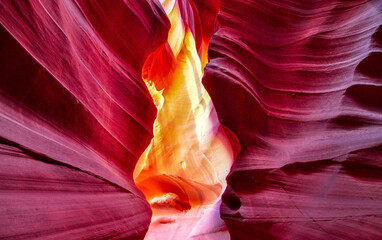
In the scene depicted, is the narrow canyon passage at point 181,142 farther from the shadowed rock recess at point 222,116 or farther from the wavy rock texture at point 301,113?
the wavy rock texture at point 301,113

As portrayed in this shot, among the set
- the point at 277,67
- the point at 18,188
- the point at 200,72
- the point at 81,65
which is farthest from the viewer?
the point at 200,72

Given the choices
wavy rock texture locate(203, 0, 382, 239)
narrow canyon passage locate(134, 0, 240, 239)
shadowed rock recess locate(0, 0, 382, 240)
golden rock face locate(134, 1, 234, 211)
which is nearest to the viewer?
shadowed rock recess locate(0, 0, 382, 240)

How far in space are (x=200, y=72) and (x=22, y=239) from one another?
6711 millimetres

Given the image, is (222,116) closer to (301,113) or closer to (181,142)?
(301,113)

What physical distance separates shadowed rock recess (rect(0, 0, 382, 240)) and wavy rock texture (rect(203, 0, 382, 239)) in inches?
0.5

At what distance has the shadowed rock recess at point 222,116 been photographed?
1.84 m

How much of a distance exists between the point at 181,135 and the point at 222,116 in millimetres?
3322

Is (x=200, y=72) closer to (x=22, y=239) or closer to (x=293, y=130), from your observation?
(x=293, y=130)

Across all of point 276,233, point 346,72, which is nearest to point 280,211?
point 276,233

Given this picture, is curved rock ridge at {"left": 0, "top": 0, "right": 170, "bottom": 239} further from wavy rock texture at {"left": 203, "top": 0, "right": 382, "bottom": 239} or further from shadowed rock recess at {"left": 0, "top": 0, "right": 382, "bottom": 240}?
wavy rock texture at {"left": 203, "top": 0, "right": 382, "bottom": 239}

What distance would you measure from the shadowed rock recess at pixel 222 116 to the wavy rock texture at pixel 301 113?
0.04ft

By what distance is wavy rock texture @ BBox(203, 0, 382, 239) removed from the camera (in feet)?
8.38

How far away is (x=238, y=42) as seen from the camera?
387 centimetres

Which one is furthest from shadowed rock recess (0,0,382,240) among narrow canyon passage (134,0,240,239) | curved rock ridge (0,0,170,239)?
narrow canyon passage (134,0,240,239)
